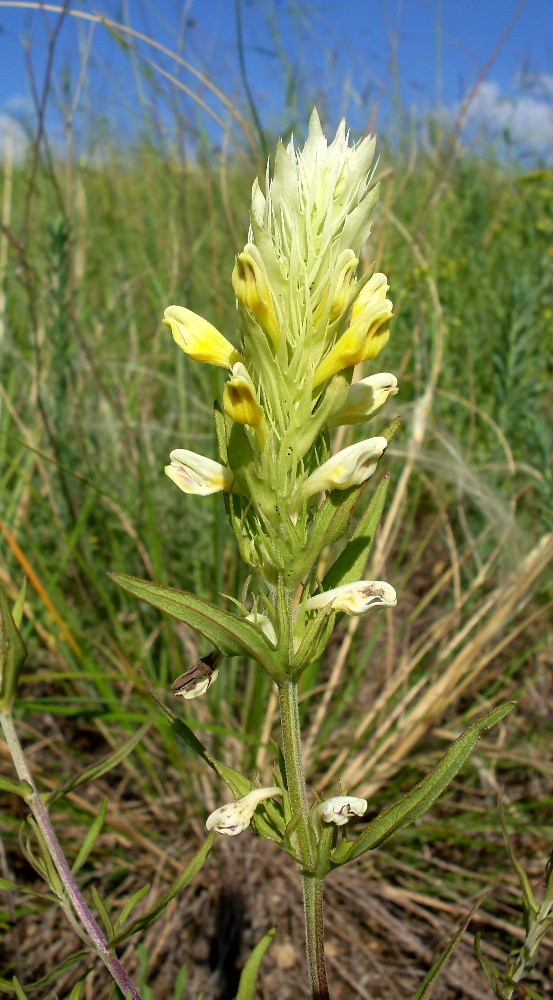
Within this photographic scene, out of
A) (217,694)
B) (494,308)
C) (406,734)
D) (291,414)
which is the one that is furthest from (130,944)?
(494,308)

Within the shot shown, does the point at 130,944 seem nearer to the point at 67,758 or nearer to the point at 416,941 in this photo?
the point at 67,758

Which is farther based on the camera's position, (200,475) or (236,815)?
(200,475)

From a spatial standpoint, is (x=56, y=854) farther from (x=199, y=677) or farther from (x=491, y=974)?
(x=491, y=974)

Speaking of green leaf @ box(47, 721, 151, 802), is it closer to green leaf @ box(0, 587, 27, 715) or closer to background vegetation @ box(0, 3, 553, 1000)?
green leaf @ box(0, 587, 27, 715)

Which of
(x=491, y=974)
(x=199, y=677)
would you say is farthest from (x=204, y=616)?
(x=491, y=974)

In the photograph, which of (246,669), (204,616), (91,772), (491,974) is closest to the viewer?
(204,616)

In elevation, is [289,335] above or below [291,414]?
above
